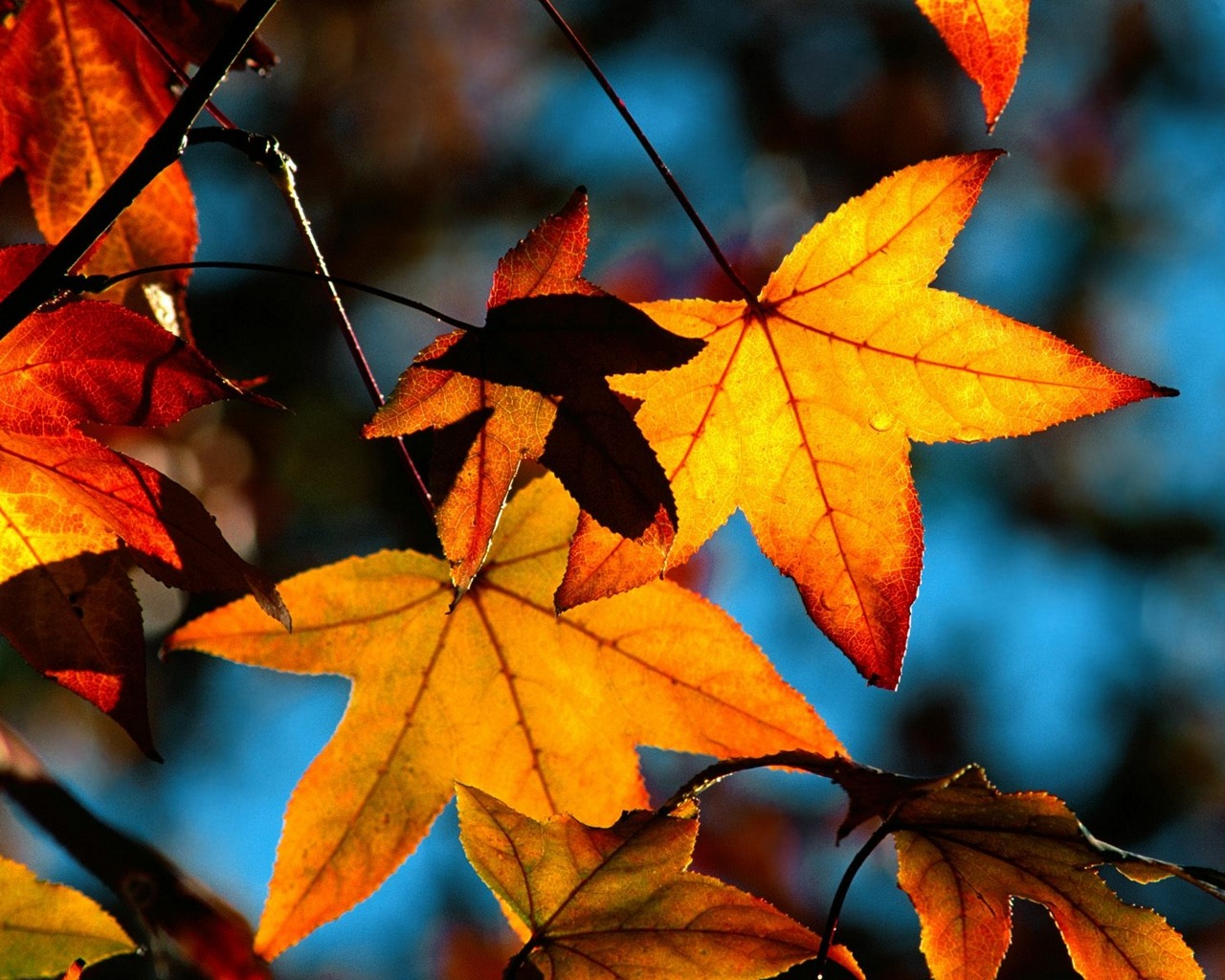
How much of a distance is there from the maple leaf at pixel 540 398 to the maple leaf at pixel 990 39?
378 mm

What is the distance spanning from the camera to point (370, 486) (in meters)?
4.52

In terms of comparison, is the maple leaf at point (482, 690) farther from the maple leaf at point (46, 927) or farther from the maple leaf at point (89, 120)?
the maple leaf at point (89, 120)

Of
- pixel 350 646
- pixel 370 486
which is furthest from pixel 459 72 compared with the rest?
pixel 350 646

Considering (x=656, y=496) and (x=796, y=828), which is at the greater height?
(x=656, y=496)

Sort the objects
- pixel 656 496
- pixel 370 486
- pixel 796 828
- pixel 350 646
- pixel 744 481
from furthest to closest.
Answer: pixel 796 828 < pixel 370 486 < pixel 350 646 < pixel 744 481 < pixel 656 496

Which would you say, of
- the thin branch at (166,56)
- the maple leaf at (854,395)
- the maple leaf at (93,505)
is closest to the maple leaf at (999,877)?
the maple leaf at (854,395)

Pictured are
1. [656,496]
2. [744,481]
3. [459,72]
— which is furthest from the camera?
[459,72]

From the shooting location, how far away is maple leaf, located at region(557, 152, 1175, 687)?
41.4 inches

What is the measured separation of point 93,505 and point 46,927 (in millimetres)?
438

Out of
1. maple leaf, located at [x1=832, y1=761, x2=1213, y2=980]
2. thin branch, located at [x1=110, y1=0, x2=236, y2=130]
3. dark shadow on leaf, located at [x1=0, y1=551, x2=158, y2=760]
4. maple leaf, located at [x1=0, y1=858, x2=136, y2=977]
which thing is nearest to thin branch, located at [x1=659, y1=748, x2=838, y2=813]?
maple leaf, located at [x1=832, y1=761, x2=1213, y2=980]

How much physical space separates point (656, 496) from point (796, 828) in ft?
17.4

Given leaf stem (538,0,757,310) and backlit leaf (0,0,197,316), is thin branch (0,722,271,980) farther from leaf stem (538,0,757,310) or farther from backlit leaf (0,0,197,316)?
leaf stem (538,0,757,310)

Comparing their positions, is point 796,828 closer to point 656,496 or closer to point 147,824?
point 147,824

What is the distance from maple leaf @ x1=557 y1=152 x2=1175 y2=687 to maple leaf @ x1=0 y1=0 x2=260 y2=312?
0.60m
